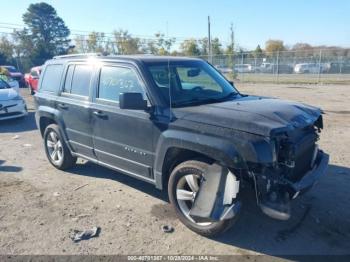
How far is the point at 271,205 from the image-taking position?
11.0 ft

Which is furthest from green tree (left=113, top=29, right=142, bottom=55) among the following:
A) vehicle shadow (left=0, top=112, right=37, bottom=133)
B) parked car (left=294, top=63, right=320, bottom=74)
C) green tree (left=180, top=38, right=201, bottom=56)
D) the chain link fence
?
vehicle shadow (left=0, top=112, right=37, bottom=133)

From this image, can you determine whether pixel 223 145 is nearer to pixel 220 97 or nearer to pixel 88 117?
pixel 220 97

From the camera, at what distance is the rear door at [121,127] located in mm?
4336

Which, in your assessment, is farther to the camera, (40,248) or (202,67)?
(202,67)

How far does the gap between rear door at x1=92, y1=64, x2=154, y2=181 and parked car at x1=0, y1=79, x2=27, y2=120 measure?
6971 millimetres

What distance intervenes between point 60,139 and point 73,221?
2063 millimetres

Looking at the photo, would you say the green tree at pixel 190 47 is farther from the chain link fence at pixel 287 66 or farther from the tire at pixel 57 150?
the tire at pixel 57 150

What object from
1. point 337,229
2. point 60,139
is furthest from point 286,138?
point 60,139

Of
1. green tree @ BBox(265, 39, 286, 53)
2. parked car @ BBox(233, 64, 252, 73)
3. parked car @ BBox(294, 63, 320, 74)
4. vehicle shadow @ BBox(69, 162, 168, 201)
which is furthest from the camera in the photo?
green tree @ BBox(265, 39, 286, 53)

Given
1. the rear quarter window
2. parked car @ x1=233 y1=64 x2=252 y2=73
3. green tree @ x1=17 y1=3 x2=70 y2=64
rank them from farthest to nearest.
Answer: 1. green tree @ x1=17 y1=3 x2=70 y2=64
2. parked car @ x1=233 y1=64 x2=252 y2=73
3. the rear quarter window

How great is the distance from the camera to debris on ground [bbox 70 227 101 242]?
12.8 feet

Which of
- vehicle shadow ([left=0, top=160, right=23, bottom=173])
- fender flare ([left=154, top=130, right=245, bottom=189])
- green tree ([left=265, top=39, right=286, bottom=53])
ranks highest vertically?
green tree ([left=265, top=39, right=286, bottom=53])

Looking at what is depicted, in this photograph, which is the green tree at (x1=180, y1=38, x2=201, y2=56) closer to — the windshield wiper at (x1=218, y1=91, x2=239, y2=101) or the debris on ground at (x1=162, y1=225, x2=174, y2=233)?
the windshield wiper at (x1=218, y1=91, x2=239, y2=101)

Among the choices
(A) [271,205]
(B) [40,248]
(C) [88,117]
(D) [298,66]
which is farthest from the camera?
(D) [298,66]
